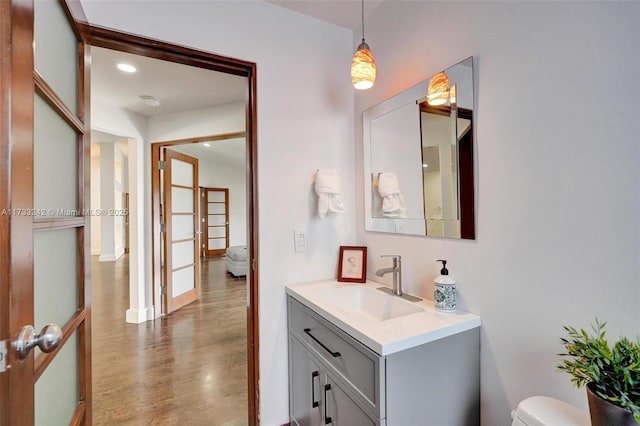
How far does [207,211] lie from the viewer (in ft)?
27.5

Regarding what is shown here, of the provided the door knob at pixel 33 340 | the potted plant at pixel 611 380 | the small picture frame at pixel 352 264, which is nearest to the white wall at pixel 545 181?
the potted plant at pixel 611 380

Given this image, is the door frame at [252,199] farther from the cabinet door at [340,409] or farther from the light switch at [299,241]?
the cabinet door at [340,409]

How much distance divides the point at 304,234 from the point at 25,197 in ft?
4.04

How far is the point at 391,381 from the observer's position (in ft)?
3.10

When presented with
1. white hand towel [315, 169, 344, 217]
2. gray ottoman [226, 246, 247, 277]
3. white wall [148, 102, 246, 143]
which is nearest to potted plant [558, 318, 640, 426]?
white hand towel [315, 169, 344, 217]

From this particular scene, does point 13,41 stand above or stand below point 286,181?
above

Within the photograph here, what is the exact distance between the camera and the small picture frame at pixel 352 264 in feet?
5.69

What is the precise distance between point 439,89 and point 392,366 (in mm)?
1141

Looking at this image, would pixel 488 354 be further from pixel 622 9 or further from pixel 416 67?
pixel 416 67

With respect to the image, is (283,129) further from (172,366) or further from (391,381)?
(172,366)

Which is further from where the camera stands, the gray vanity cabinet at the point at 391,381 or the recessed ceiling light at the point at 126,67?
the recessed ceiling light at the point at 126,67

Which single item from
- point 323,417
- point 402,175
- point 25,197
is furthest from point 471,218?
point 25,197

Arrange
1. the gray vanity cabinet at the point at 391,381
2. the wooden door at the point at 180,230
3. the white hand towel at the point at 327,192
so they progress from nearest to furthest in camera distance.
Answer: the gray vanity cabinet at the point at 391,381 → the white hand towel at the point at 327,192 → the wooden door at the point at 180,230

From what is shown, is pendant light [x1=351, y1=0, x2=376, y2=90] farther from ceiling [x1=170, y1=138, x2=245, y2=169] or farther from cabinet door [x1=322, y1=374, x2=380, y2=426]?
ceiling [x1=170, y1=138, x2=245, y2=169]
